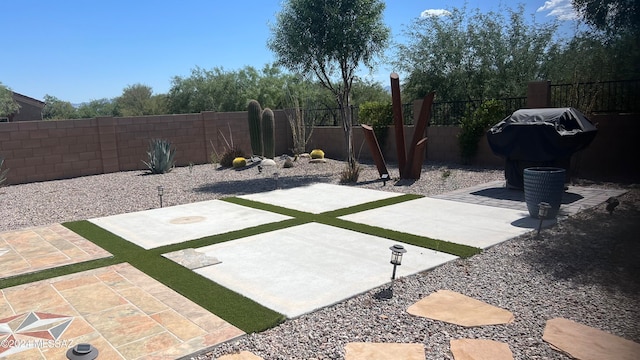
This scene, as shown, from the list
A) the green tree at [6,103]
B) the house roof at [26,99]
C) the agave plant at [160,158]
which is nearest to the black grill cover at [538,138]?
the agave plant at [160,158]

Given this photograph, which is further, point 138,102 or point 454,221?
point 138,102

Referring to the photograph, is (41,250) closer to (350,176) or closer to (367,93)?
(350,176)

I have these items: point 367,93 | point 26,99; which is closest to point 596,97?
point 367,93

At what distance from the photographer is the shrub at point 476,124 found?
13633 mm

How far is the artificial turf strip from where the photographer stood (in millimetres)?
4277

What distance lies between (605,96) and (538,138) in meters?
3.67

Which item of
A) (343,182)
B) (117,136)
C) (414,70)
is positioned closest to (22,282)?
(343,182)

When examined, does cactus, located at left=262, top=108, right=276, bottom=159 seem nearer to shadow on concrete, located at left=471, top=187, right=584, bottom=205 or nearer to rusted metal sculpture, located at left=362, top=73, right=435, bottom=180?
rusted metal sculpture, located at left=362, top=73, right=435, bottom=180

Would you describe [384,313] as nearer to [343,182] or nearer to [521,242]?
[521,242]

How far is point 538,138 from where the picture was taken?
372 inches

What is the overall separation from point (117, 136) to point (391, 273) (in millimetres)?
12682

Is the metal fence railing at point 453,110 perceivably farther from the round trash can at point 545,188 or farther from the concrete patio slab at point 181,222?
the concrete patio slab at point 181,222

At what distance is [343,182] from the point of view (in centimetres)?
1225

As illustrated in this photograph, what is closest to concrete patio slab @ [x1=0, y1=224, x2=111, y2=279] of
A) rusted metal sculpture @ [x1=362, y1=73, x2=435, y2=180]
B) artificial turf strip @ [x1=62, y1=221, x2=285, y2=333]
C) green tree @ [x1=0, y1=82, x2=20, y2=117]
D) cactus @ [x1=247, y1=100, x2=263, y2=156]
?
artificial turf strip @ [x1=62, y1=221, x2=285, y2=333]
